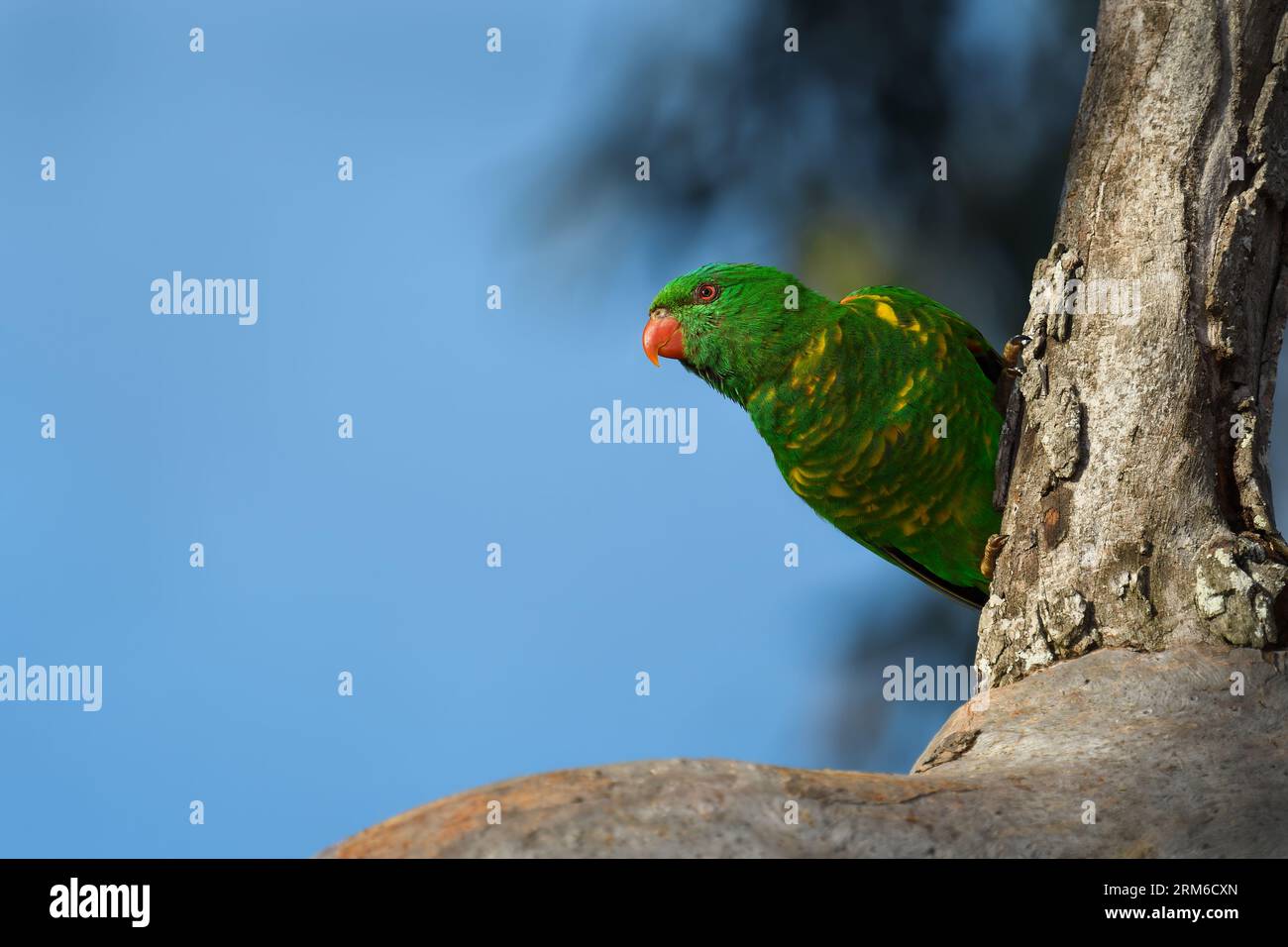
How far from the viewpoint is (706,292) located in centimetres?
541

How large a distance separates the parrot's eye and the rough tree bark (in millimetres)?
1495

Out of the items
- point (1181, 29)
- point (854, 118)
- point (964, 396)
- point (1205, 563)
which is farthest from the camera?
point (854, 118)

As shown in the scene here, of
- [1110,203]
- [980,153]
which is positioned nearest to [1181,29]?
[1110,203]

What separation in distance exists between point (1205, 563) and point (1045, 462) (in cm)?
63

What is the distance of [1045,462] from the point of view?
4.27 metres

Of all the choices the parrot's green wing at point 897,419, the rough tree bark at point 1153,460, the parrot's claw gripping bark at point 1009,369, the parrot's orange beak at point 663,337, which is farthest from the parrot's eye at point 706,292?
the rough tree bark at point 1153,460

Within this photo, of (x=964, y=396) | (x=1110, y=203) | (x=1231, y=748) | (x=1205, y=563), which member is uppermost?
(x=1110, y=203)

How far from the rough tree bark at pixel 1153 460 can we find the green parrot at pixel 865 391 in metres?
0.61

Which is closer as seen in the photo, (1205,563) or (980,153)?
(1205,563)

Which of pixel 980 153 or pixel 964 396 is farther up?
pixel 980 153

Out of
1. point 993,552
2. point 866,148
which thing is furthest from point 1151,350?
point 866,148

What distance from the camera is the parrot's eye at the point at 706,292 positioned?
5.38 metres
